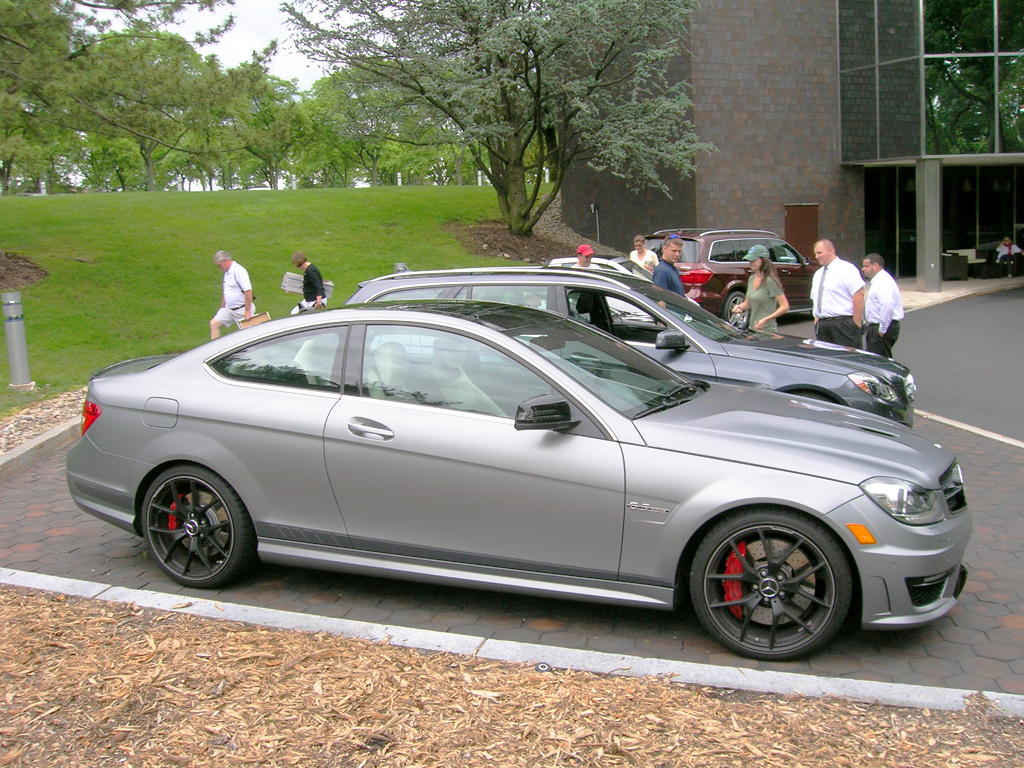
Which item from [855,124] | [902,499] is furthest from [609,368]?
[855,124]

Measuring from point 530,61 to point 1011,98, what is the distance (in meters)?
12.1

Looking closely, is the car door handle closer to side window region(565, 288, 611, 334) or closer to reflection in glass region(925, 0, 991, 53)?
side window region(565, 288, 611, 334)

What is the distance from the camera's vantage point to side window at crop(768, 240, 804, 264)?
736 inches

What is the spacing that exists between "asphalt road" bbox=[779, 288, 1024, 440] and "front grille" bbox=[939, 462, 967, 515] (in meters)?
4.80

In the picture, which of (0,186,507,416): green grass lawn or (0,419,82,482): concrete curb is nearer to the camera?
(0,419,82,482): concrete curb

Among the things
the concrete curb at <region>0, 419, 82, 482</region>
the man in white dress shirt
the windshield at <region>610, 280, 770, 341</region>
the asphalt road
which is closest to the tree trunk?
the asphalt road

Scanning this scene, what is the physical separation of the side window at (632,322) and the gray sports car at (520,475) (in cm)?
218

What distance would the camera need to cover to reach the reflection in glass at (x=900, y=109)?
2264 centimetres

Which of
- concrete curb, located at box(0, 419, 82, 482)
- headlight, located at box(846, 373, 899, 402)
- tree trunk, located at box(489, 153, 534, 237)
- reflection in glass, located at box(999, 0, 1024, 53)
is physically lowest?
concrete curb, located at box(0, 419, 82, 482)

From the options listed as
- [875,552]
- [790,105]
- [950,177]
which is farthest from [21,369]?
[950,177]

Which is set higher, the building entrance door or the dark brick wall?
the dark brick wall

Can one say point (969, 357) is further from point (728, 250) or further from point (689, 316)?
point (689, 316)

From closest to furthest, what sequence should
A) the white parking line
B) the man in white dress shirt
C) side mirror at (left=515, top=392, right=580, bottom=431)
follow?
side mirror at (left=515, top=392, right=580, bottom=431)
the white parking line
the man in white dress shirt

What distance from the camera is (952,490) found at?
4.32m
